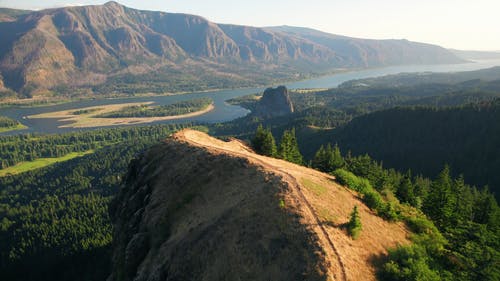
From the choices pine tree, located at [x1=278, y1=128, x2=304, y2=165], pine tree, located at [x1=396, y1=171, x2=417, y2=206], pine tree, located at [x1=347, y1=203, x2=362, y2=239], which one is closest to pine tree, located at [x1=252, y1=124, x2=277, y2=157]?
pine tree, located at [x1=278, y1=128, x2=304, y2=165]

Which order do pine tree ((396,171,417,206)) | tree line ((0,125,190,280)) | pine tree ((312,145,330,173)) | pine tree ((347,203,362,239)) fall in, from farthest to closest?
tree line ((0,125,190,280))
pine tree ((312,145,330,173))
pine tree ((396,171,417,206))
pine tree ((347,203,362,239))

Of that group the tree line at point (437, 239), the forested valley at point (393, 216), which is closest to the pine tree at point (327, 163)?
the forested valley at point (393, 216)

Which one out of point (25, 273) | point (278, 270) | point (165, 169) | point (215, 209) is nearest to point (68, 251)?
point (25, 273)

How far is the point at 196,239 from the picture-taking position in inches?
1658

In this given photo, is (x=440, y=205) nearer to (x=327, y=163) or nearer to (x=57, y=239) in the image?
(x=327, y=163)

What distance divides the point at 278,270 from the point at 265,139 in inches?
2024

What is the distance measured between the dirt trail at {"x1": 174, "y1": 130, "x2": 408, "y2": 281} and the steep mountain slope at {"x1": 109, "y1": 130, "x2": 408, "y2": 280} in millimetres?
129

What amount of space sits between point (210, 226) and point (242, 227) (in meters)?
5.30

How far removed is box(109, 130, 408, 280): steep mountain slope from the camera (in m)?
34.6

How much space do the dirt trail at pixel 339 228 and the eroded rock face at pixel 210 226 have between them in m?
1.47

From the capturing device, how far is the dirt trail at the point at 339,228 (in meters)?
33.3

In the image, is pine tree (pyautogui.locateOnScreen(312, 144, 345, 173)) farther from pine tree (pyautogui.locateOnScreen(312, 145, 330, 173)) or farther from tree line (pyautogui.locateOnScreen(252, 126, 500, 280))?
tree line (pyautogui.locateOnScreen(252, 126, 500, 280))

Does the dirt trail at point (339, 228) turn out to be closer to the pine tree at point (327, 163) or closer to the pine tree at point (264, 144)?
the pine tree at point (264, 144)

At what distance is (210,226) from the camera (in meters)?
42.7
